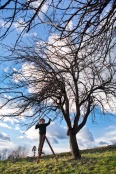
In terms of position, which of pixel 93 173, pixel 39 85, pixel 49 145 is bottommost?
pixel 93 173

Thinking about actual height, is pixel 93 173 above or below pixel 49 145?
below

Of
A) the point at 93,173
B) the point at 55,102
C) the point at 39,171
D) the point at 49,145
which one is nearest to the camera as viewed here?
the point at 93,173

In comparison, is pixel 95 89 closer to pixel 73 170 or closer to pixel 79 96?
pixel 79 96

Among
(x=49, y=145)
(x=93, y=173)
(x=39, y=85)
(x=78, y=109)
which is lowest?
(x=93, y=173)

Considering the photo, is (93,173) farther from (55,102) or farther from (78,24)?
(78,24)

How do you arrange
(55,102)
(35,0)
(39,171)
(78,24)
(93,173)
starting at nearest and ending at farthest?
(35,0) < (78,24) < (93,173) < (39,171) < (55,102)

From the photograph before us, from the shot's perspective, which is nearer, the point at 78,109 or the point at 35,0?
the point at 35,0

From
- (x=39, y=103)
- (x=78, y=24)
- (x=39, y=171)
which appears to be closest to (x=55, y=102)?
(x=39, y=103)

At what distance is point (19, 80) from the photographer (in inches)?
622

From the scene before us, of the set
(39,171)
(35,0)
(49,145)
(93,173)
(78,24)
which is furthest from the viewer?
(49,145)

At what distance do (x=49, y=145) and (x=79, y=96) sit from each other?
10.7 ft

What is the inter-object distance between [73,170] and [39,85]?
17.6 feet

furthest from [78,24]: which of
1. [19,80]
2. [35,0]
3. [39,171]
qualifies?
[19,80]

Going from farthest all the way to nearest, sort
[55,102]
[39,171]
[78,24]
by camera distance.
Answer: [55,102] → [39,171] → [78,24]
